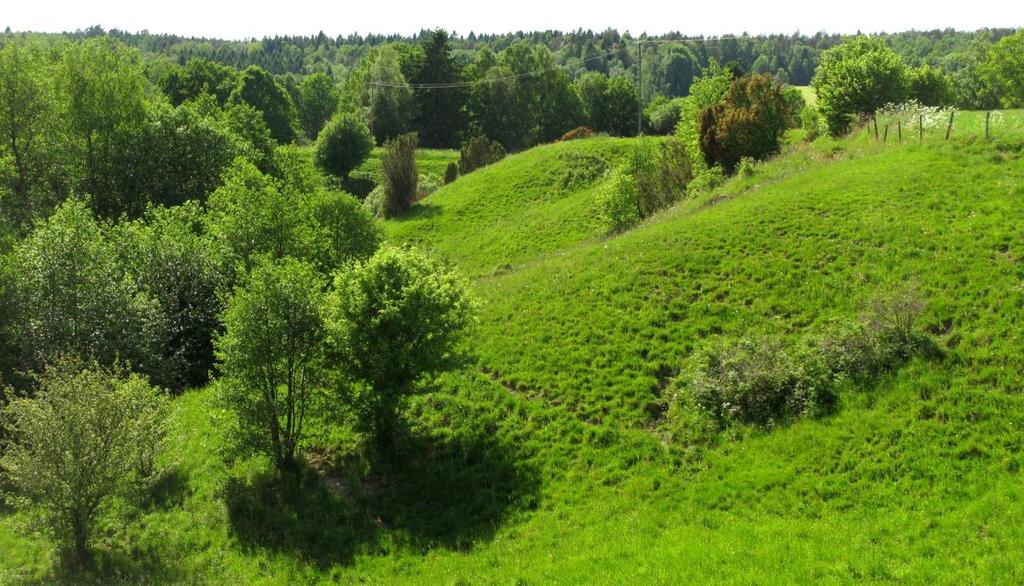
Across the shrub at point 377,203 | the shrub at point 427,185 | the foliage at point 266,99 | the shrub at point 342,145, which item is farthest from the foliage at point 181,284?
the foliage at point 266,99

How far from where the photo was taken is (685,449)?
18.5 metres

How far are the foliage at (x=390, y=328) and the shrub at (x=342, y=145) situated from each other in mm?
58965

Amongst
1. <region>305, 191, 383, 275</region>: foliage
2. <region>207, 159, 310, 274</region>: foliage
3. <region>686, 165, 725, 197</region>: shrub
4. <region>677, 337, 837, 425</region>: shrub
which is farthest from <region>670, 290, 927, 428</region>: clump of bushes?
<region>305, 191, 383, 275</region>: foliage

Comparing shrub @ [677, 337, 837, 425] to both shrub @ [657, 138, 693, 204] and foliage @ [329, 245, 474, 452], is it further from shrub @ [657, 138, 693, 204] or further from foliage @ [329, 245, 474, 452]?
shrub @ [657, 138, 693, 204]

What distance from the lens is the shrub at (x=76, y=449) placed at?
1620 centimetres

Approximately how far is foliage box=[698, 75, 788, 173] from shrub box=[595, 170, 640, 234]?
248 inches

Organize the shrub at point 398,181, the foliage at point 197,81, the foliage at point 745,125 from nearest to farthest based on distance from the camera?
1. the foliage at point 745,125
2. the shrub at point 398,181
3. the foliage at point 197,81

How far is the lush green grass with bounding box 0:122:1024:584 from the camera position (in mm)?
14234

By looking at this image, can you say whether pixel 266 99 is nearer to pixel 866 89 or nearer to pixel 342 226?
pixel 342 226

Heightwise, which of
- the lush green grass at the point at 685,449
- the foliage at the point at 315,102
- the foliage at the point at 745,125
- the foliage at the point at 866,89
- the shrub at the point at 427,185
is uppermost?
the foliage at the point at 315,102

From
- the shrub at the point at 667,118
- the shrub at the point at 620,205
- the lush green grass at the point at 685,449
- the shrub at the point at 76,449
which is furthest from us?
the shrub at the point at 667,118

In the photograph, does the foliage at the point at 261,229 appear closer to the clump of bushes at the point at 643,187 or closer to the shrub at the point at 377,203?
the clump of bushes at the point at 643,187

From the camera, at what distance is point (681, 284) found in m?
25.5

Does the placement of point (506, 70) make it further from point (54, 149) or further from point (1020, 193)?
point (1020, 193)
